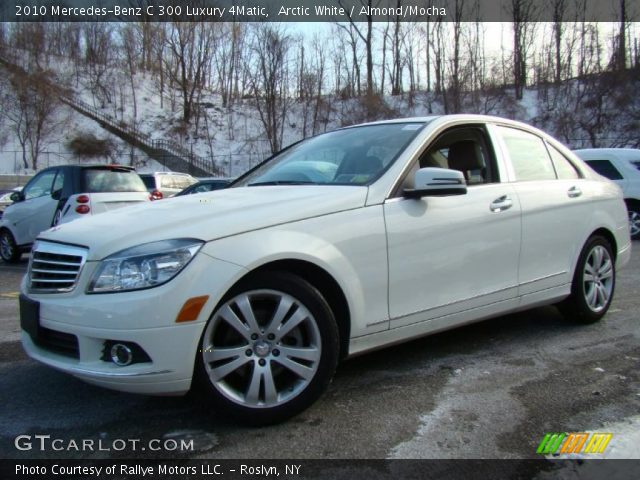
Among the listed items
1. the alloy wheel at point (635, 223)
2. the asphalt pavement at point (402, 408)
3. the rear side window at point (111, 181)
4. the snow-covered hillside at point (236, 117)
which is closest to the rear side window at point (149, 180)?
the rear side window at point (111, 181)

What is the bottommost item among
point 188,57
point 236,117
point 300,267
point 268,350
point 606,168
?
point 268,350

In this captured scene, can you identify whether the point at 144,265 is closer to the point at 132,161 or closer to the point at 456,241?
the point at 456,241

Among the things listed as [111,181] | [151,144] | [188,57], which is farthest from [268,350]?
[188,57]

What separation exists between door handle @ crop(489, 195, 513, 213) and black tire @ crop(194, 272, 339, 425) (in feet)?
4.90

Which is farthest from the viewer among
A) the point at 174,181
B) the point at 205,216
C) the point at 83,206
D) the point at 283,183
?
the point at 174,181

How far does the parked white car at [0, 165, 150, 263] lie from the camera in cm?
839

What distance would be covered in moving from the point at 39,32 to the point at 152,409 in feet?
182

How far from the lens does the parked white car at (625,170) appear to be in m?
10.4

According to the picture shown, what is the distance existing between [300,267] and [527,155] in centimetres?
230

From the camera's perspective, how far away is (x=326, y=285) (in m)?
2.92

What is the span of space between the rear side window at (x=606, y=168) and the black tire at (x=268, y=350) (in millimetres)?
9785

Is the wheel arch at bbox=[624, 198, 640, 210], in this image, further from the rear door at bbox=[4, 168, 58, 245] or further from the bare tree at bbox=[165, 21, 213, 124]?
the bare tree at bbox=[165, 21, 213, 124]

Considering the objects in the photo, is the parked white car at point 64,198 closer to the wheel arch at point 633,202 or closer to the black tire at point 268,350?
the black tire at point 268,350

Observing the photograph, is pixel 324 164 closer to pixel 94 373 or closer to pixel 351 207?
pixel 351 207
